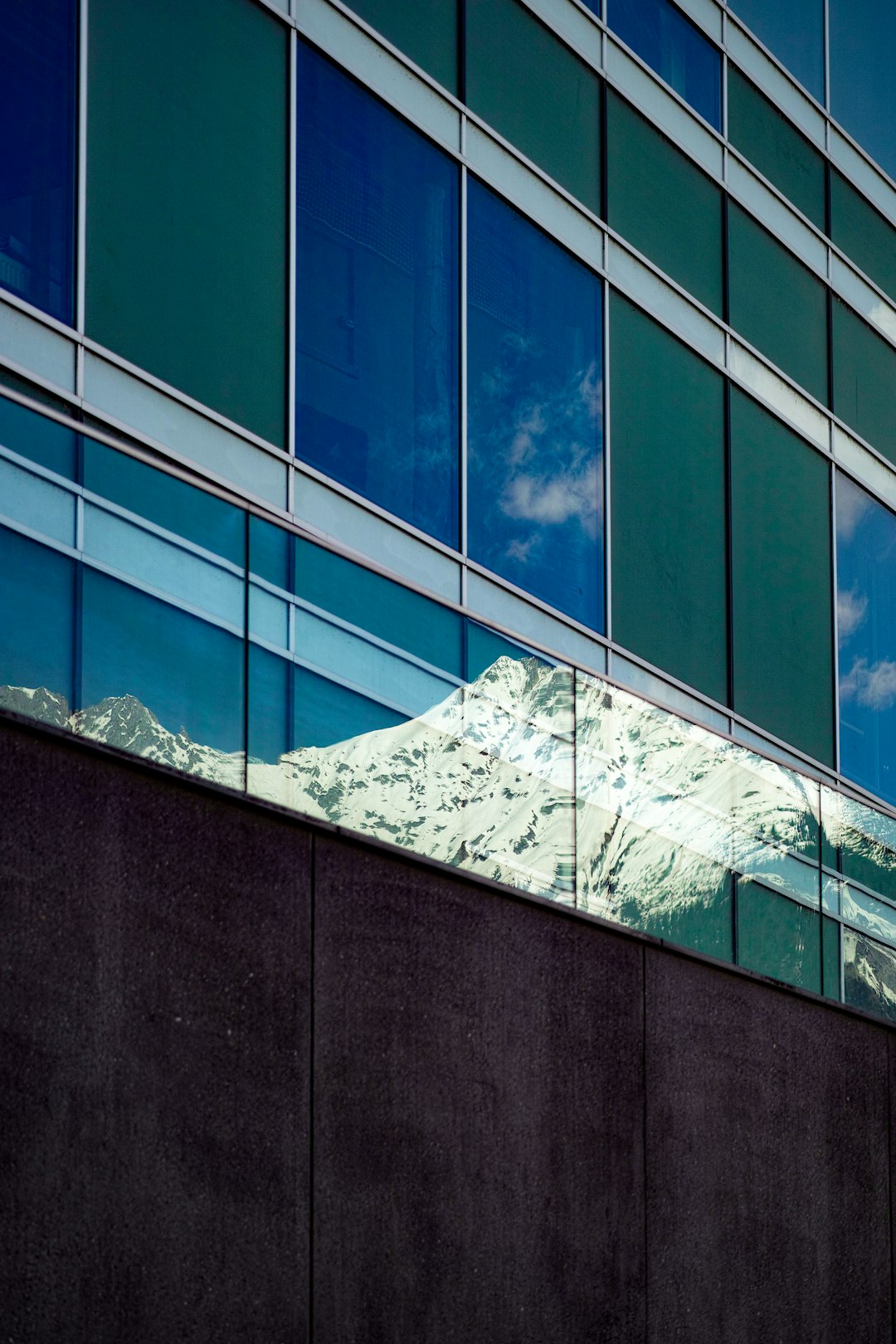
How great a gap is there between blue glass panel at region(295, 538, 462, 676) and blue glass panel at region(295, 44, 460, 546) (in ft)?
10.6

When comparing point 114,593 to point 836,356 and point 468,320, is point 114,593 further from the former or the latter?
point 836,356

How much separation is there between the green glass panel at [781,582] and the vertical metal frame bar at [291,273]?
17.7ft

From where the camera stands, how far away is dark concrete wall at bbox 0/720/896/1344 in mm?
6152

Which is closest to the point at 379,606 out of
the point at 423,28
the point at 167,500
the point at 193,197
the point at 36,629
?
the point at 167,500

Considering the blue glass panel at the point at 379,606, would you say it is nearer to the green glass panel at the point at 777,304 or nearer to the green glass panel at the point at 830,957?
the green glass panel at the point at 830,957

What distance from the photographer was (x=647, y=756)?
9.45m

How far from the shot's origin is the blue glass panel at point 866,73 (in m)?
18.2

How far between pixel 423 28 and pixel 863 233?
7271 mm

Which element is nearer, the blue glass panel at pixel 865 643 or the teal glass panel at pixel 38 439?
the teal glass panel at pixel 38 439

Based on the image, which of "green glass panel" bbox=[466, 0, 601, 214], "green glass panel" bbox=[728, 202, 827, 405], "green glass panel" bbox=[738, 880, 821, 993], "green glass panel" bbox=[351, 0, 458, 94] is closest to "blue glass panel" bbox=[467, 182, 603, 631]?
"green glass panel" bbox=[466, 0, 601, 214]

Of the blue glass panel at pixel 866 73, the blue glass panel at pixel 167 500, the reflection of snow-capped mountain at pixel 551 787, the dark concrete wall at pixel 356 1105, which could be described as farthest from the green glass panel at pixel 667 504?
the blue glass panel at pixel 167 500

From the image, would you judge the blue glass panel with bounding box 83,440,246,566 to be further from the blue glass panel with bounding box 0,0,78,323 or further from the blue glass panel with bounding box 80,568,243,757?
the blue glass panel with bounding box 0,0,78,323

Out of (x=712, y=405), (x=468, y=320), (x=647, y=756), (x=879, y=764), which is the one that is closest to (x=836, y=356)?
(x=712, y=405)

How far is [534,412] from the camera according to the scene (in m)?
13.3
